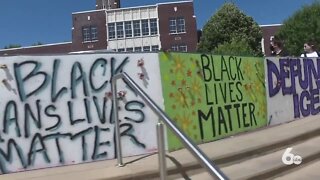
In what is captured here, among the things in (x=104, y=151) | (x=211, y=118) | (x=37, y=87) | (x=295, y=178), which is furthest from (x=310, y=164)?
(x=37, y=87)

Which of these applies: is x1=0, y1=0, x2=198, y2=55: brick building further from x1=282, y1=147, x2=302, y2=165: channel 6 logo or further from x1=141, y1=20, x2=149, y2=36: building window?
x1=282, y1=147, x2=302, y2=165: channel 6 logo

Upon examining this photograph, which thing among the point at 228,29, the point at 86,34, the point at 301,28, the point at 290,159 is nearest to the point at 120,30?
the point at 86,34

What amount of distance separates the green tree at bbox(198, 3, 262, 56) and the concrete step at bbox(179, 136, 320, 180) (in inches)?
1904

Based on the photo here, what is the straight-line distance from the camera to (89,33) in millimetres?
73375

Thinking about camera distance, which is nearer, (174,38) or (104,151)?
(104,151)

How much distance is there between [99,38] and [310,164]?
220 ft

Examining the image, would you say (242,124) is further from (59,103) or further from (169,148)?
(59,103)

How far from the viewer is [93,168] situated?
6.08 m

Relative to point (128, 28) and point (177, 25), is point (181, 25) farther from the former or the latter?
point (128, 28)

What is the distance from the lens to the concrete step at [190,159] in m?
5.71

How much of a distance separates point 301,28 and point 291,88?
39.6 meters

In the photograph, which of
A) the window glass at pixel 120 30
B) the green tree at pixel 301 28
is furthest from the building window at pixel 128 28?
the green tree at pixel 301 28

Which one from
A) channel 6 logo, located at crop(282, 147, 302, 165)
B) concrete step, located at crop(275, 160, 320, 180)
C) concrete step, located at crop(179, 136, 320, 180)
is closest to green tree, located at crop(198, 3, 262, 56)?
concrete step, located at crop(179, 136, 320, 180)

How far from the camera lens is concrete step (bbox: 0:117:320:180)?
571 centimetres
